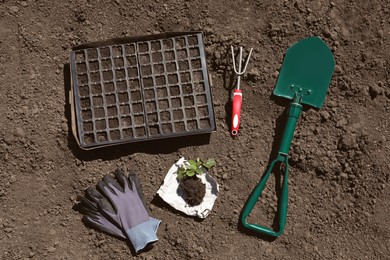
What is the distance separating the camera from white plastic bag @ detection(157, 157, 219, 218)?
155 cm

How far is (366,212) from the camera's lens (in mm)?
1559

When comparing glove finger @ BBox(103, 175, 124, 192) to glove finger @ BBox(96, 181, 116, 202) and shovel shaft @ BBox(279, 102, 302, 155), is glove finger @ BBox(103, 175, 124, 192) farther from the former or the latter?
shovel shaft @ BBox(279, 102, 302, 155)

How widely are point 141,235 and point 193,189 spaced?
0.80 ft

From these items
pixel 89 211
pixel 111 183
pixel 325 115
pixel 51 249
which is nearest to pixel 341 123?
pixel 325 115

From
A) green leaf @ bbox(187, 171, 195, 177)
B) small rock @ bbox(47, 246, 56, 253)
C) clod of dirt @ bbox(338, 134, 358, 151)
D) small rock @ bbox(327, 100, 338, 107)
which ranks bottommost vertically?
small rock @ bbox(47, 246, 56, 253)

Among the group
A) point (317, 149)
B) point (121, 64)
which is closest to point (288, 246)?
point (317, 149)

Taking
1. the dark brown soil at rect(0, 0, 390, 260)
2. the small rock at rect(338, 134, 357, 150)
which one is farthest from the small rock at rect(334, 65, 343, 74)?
the small rock at rect(338, 134, 357, 150)

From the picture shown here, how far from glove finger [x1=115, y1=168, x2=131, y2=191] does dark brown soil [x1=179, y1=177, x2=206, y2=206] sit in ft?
0.66

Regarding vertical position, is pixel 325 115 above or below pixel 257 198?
above

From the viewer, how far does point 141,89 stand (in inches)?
62.2

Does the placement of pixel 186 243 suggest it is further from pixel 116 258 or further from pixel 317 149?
pixel 317 149

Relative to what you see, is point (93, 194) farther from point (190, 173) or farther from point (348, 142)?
point (348, 142)

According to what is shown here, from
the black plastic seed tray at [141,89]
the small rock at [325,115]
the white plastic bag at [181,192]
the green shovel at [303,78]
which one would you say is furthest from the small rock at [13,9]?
the small rock at [325,115]

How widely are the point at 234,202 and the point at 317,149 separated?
35cm
